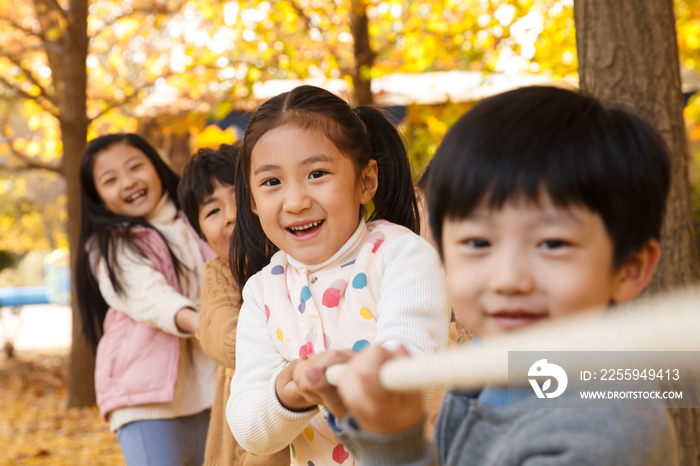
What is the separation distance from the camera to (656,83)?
2.46 meters

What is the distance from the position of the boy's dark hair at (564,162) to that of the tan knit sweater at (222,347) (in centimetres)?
103

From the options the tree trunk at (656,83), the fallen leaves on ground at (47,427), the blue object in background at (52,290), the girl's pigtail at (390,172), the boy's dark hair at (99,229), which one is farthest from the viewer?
the blue object in background at (52,290)

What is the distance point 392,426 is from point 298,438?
2.25 feet

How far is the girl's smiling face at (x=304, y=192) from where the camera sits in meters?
1.48

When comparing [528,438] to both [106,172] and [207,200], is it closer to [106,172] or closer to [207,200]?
[207,200]

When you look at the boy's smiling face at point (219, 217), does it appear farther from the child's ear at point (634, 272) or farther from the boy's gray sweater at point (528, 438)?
the child's ear at point (634, 272)

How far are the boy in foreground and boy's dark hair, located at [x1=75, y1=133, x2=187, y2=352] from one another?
2.00m

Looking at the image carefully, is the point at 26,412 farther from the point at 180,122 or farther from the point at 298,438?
the point at 298,438

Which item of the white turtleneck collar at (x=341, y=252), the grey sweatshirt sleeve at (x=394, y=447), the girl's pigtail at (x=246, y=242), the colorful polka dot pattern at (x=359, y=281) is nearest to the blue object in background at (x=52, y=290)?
the girl's pigtail at (x=246, y=242)

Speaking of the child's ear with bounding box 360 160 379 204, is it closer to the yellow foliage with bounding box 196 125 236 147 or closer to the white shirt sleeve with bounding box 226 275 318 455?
the white shirt sleeve with bounding box 226 275 318 455

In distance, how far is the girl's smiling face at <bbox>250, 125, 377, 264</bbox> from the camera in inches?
58.1

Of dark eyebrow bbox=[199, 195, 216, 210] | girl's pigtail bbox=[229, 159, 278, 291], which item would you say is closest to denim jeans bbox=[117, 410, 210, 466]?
dark eyebrow bbox=[199, 195, 216, 210]

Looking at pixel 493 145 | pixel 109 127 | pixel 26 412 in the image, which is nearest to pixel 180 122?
→ pixel 109 127

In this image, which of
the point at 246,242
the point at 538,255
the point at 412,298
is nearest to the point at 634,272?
the point at 538,255
